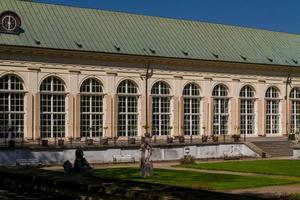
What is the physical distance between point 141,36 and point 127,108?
718cm

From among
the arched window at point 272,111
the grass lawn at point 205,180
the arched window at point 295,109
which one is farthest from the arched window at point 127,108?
the arched window at point 295,109

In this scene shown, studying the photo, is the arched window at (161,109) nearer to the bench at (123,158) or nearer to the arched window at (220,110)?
the arched window at (220,110)

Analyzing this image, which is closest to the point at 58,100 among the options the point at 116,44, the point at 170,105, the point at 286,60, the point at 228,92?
the point at 116,44

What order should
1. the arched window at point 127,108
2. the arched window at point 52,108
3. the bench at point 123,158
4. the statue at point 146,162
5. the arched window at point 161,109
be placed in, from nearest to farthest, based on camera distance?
the statue at point 146,162 → the bench at point 123,158 → the arched window at point 52,108 → the arched window at point 127,108 → the arched window at point 161,109

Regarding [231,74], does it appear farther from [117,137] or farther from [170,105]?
[117,137]

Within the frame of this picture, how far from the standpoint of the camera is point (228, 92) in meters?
62.8

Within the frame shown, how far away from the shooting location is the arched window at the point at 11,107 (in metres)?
48.7

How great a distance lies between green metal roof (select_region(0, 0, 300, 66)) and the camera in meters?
52.2

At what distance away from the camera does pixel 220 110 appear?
62125mm

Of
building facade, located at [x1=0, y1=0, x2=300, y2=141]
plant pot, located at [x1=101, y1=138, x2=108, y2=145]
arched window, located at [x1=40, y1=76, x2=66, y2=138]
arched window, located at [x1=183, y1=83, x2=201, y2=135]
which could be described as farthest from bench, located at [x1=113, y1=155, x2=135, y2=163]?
arched window, located at [x1=183, y1=83, x2=201, y2=135]

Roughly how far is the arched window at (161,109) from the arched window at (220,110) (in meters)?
5.61

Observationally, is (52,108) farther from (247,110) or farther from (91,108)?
(247,110)

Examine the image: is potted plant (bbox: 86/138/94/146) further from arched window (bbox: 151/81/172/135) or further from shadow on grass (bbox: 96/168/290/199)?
shadow on grass (bbox: 96/168/290/199)

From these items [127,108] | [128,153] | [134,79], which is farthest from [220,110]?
[128,153]
